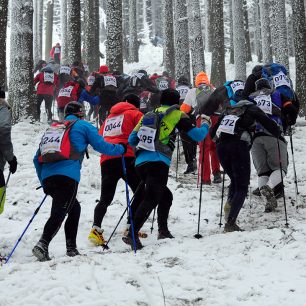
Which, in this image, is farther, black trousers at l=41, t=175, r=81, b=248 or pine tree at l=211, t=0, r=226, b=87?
pine tree at l=211, t=0, r=226, b=87

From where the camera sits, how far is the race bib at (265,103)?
7.85 meters

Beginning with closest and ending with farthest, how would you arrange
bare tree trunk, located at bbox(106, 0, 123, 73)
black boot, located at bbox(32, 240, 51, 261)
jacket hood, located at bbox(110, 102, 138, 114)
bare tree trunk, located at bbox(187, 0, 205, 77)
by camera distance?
black boot, located at bbox(32, 240, 51, 261) → jacket hood, located at bbox(110, 102, 138, 114) → bare tree trunk, located at bbox(106, 0, 123, 73) → bare tree trunk, located at bbox(187, 0, 205, 77)

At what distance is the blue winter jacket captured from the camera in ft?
19.1

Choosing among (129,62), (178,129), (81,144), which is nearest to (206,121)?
(178,129)

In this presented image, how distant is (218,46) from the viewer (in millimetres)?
18906

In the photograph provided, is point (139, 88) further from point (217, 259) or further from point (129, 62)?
point (129, 62)

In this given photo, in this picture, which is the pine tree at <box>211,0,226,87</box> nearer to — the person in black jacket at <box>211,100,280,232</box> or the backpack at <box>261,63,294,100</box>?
the backpack at <box>261,63,294,100</box>

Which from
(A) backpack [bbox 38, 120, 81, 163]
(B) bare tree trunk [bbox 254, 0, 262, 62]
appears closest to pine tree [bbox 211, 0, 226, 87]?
(A) backpack [bbox 38, 120, 81, 163]

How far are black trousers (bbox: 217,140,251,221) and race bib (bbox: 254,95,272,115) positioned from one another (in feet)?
4.02

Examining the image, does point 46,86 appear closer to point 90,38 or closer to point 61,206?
point 90,38

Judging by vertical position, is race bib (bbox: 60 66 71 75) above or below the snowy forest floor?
above

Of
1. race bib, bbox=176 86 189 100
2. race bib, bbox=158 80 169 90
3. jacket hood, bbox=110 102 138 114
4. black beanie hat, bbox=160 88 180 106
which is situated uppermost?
race bib, bbox=158 80 169 90

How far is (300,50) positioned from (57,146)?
445 inches

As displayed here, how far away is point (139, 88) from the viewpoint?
40.5ft
